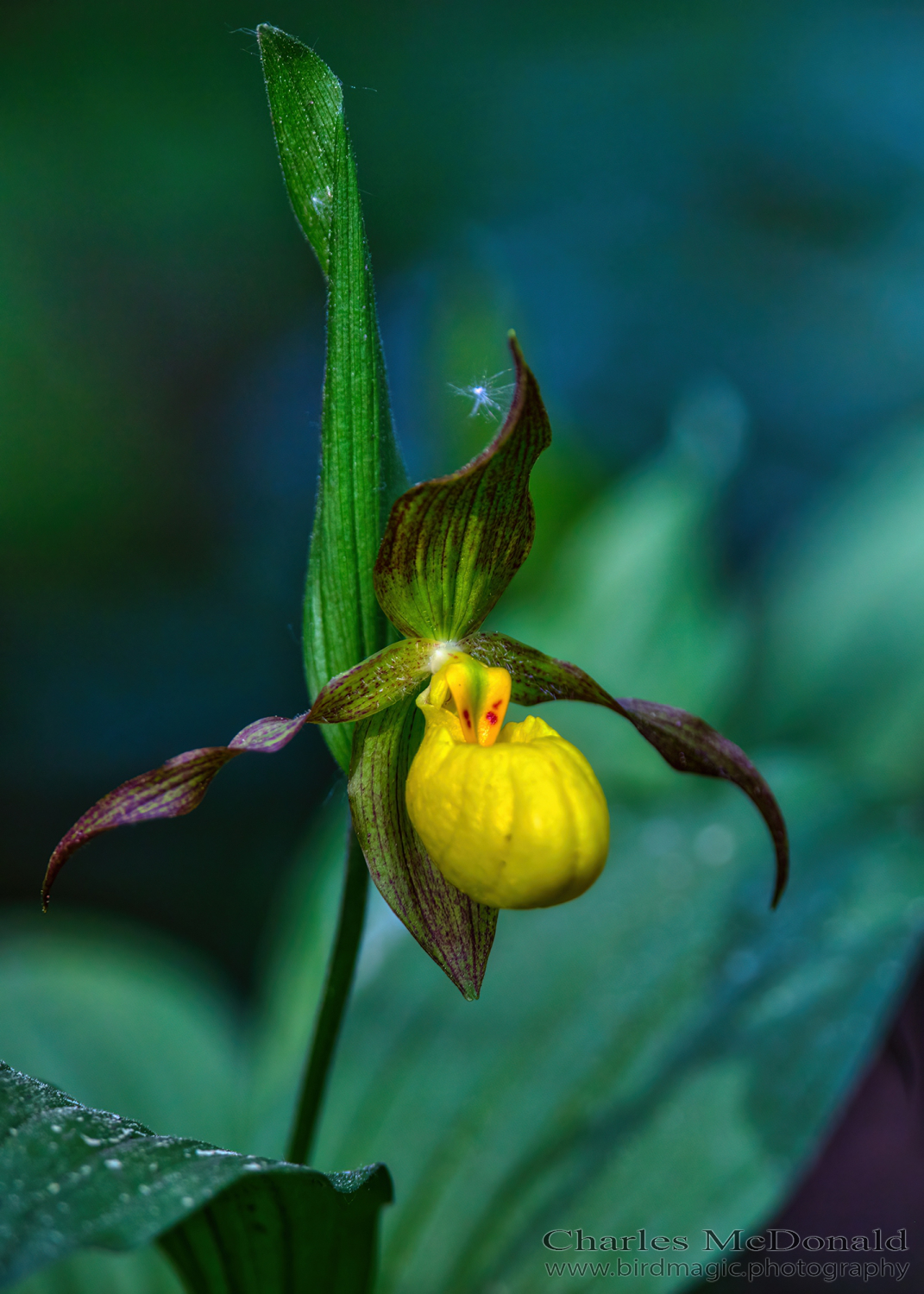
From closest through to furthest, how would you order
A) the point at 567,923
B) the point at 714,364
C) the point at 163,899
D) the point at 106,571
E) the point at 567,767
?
the point at 567,767 → the point at 567,923 → the point at 163,899 → the point at 106,571 → the point at 714,364

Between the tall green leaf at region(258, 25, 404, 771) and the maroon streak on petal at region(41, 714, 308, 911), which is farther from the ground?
the tall green leaf at region(258, 25, 404, 771)

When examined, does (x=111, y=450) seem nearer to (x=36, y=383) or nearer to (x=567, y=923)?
(x=36, y=383)

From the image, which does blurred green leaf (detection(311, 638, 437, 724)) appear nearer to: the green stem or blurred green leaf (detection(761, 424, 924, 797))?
the green stem

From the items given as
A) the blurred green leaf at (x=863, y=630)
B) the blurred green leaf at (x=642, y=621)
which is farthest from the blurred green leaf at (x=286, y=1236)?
the blurred green leaf at (x=863, y=630)

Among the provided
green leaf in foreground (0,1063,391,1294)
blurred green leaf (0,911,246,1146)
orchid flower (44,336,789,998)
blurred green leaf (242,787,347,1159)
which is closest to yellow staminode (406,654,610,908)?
orchid flower (44,336,789,998)

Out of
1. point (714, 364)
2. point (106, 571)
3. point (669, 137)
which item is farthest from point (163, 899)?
point (669, 137)

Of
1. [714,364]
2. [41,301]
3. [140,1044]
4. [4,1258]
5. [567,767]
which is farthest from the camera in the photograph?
[714,364]
